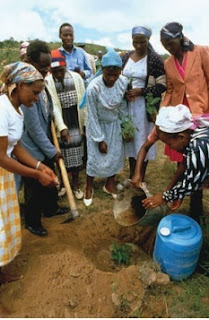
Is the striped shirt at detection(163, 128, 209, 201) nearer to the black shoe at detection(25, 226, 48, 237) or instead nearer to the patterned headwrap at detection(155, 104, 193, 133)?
the patterned headwrap at detection(155, 104, 193, 133)

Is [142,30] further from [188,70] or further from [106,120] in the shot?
[106,120]

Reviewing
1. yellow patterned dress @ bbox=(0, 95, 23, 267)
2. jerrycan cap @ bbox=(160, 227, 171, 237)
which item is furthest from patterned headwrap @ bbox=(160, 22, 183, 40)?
jerrycan cap @ bbox=(160, 227, 171, 237)

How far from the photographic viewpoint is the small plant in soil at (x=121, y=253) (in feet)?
9.71

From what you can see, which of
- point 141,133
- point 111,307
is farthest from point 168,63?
point 111,307

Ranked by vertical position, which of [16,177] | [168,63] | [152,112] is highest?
[168,63]

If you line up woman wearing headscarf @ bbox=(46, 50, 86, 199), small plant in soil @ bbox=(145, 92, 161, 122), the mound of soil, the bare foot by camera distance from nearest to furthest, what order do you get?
the mound of soil
the bare foot
woman wearing headscarf @ bbox=(46, 50, 86, 199)
small plant in soil @ bbox=(145, 92, 161, 122)

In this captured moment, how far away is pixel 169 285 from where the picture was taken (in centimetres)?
250

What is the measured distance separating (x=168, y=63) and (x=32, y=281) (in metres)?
2.37

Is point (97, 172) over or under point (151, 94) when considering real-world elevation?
under

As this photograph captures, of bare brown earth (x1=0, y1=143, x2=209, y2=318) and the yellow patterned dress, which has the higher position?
the yellow patterned dress

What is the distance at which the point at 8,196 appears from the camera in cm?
235

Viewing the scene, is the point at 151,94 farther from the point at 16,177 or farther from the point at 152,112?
the point at 16,177

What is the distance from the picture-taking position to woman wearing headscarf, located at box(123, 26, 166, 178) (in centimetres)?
342

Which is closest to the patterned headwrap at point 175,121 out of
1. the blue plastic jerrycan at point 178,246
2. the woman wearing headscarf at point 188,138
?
the woman wearing headscarf at point 188,138
